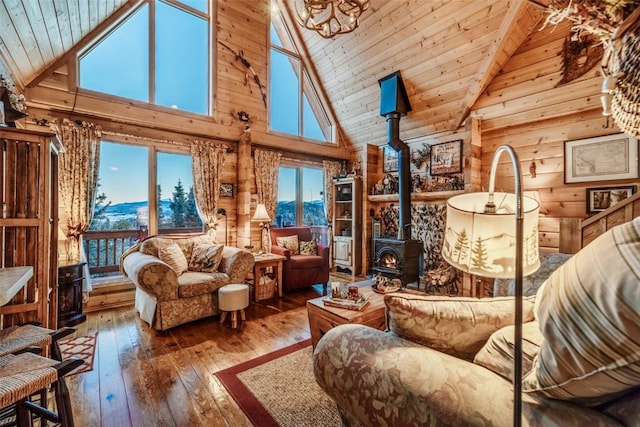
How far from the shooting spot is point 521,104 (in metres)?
3.60

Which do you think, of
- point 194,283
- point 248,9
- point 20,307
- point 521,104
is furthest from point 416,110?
point 20,307

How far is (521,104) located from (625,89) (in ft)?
9.81

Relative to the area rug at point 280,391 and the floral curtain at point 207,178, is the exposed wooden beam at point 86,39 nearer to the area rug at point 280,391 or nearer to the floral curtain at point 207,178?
the floral curtain at point 207,178

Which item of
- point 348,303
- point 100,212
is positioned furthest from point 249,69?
point 348,303

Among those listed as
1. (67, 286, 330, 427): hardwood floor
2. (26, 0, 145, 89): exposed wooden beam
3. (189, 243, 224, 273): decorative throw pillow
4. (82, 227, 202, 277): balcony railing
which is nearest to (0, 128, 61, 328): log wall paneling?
(67, 286, 330, 427): hardwood floor

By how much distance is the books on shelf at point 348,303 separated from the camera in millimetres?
2074

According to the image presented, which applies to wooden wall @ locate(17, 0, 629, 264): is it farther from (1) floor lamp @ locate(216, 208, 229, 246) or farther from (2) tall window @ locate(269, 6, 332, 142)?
(2) tall window @ locate(269, 6, 332, 142)

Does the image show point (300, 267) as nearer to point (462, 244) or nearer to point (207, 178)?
point (207, 178)

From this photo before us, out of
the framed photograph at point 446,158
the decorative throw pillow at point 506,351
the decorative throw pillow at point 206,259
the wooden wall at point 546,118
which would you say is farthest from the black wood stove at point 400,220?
the decorative throw pillow at point 506,351

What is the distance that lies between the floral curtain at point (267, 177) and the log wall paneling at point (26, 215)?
9.79 ft

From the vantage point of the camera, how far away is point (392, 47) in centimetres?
411

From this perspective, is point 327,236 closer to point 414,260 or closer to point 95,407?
point 414,260

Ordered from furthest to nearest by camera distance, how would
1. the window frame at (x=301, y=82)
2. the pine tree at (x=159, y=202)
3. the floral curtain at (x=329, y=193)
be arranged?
the floral curtain at (x=329, y=193)
the window frame at (x=301, y=82)
the pine tree at (x=159, y=202)

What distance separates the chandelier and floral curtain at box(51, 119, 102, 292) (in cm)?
293
